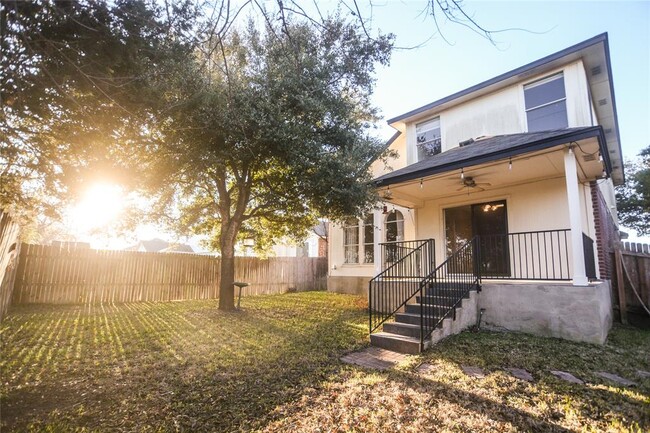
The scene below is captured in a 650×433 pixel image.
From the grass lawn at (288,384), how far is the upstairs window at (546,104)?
5094 millimetres

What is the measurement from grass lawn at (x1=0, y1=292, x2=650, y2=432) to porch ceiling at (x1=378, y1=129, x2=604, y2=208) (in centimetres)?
345

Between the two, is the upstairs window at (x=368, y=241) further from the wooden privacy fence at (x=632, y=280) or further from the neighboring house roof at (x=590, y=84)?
the wooden privacy fence at (x=632, y=280)

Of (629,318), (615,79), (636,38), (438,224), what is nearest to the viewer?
(636,38)

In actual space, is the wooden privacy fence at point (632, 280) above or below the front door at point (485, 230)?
below

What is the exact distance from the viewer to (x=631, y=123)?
10.2 metres

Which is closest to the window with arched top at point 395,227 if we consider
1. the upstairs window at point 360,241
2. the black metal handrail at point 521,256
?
the upstairs window at point 360,241

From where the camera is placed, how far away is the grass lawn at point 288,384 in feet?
9.39

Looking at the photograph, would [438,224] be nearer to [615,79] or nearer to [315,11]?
[615,79]

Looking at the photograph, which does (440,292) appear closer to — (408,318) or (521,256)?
(408,318)

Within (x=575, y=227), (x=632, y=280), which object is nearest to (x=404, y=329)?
(x=575, y=227)

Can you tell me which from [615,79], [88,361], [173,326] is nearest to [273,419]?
[88,361]

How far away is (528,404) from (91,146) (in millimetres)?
5805

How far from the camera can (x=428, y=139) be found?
10.8m

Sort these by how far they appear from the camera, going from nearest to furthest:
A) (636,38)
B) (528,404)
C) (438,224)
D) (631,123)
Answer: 1. (528,404)
2. (636,38)
3. (438,224)
4. (631,123)
